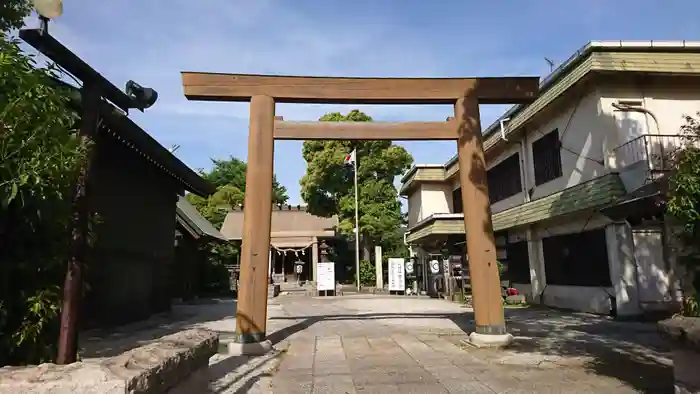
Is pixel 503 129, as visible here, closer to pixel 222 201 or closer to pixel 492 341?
pixel 492 341

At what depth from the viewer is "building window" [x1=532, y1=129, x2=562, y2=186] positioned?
14.5 m

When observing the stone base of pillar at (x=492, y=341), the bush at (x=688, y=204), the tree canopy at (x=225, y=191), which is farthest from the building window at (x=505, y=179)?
the tree canopy at (x=225, y=191)

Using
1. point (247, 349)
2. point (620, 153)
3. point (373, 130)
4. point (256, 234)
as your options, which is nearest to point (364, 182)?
point (620, 153)

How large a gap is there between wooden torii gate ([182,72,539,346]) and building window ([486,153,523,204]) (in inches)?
342

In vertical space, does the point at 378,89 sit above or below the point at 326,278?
above

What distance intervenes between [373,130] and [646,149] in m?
6.76

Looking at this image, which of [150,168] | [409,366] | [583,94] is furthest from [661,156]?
[150,168]

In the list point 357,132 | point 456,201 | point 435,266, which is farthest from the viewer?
point 456,201

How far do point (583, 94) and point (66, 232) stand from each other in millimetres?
12579

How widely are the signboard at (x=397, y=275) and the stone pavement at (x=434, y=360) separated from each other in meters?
12.8

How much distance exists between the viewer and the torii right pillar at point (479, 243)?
8.16 meters

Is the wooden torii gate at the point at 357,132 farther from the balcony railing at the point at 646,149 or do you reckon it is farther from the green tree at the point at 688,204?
the balcony railing at the point at 646,149

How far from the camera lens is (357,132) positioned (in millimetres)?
9086

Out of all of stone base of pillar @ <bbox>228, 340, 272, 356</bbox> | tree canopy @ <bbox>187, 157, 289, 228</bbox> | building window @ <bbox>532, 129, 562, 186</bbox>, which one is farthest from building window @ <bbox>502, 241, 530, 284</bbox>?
tree canopy @ <bbox>187, 157, 289, 228</bbox>
